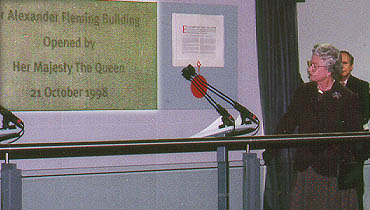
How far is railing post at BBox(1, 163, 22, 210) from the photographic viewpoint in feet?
4.95

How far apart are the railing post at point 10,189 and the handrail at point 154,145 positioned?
80 millimetres

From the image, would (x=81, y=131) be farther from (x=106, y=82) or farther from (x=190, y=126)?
(x=190, y=126)

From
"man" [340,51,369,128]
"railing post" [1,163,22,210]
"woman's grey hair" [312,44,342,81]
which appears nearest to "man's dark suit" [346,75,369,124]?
"man" [340,51,369,128]

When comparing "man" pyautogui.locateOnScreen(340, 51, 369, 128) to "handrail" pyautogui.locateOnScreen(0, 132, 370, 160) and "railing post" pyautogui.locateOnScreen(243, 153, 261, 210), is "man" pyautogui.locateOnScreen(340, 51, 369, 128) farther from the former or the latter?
"railing post" pyautogui.locateOnScreen(243, 153, 261, 210)

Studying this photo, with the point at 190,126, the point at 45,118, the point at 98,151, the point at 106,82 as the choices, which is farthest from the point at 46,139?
the point at 98,151

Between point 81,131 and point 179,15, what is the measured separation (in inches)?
54.0

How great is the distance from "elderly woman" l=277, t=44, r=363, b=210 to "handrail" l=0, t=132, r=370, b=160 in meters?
0.19

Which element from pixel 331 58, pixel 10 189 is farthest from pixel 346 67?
pixel 10 189

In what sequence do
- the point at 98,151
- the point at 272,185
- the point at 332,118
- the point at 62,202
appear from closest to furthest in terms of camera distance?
1. the point at 62,202
2. the point at 98,151
3. the point at 272,185
4. the point at 332,118

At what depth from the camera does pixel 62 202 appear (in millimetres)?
1591

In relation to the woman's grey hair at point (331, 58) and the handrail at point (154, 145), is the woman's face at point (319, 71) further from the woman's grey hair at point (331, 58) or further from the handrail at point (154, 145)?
the handrail at point (154, 145)

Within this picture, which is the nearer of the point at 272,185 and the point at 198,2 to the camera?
the point at 272,185

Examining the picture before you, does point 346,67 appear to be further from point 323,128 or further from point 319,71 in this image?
point 323,128

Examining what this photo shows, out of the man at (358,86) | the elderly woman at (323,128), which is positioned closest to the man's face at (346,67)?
the man at (358,86)
